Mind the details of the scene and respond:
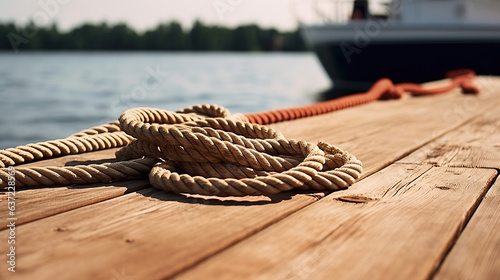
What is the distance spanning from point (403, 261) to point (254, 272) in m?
0.30

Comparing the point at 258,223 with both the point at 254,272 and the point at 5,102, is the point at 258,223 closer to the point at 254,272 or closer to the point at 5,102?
the point at 254,272

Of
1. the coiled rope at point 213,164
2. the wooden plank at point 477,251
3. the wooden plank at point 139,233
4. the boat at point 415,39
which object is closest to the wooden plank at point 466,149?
the coiled rope at point 213,164

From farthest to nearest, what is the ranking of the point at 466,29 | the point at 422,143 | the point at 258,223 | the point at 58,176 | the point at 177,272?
1. the point at 466,29
2. the point at 422,143
3. the point at 58,176
4. the point at 258,223
5. the point at 177,272

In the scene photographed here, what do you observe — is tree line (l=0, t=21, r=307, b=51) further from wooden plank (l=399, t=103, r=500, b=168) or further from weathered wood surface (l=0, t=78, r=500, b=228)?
wooden plank (l=399, t=103, r=500, b=168)

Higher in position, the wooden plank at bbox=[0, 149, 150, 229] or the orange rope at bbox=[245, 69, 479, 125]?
the wooden plank at bbox=[0, 149, 150, 229]

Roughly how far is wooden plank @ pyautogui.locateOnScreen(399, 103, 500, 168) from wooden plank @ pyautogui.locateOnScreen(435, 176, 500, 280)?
2.26 feet

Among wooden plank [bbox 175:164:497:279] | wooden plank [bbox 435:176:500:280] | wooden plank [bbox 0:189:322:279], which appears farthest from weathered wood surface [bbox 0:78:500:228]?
wooden plank [bbox 435:176:500:280]

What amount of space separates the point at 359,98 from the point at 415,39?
8.27 m

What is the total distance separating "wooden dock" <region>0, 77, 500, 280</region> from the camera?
1.01 metres

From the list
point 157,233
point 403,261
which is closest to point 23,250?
point 157,233

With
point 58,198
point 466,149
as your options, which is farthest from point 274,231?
point 466,149

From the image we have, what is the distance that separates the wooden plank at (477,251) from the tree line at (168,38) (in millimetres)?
47878

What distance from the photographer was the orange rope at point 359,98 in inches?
123

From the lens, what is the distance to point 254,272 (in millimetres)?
992
